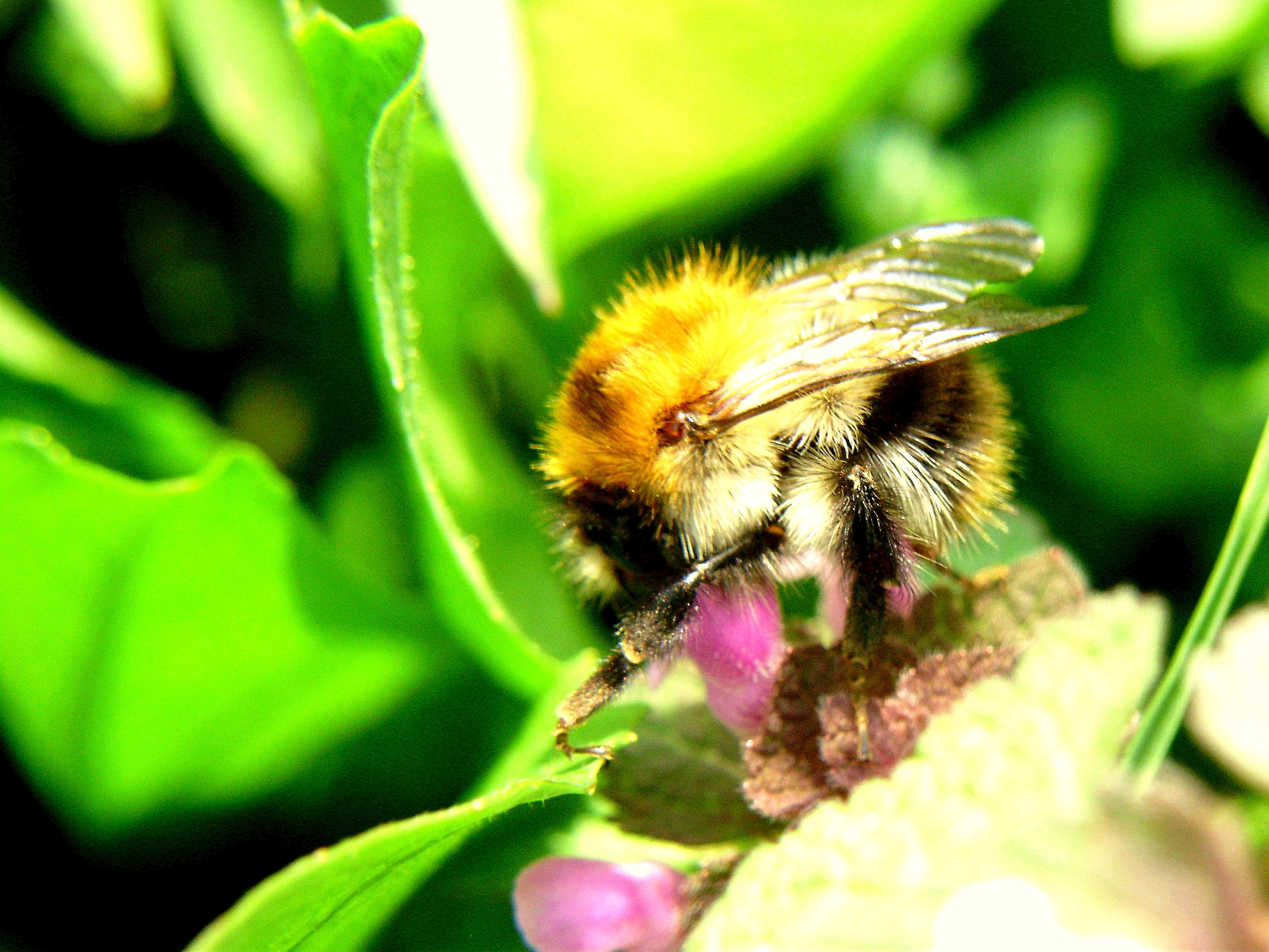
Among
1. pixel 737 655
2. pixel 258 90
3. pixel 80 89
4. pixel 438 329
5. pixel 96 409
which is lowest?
pixel 737 655

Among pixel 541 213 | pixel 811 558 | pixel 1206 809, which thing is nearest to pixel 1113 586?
pixel 811 558

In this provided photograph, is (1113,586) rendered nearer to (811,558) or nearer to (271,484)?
(811,558)

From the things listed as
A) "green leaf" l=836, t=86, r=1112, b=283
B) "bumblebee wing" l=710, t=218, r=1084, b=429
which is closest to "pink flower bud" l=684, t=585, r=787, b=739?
"bumblebee wing" l=710, t=218, r=1084, b=429

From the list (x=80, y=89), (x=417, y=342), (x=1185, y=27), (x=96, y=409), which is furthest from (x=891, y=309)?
(x=80, y=89)

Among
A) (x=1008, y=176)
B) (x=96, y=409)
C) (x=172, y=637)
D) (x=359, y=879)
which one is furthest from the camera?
(x=1008, y=176)

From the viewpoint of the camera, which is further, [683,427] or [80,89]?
[80,89]

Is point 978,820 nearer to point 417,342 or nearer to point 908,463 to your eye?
point 908,463

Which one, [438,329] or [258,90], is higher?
[258,90]

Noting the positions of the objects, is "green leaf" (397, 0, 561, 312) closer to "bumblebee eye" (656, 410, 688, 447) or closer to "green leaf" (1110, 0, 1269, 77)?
"bumblebee eye" (656, 410, 688, 447)
